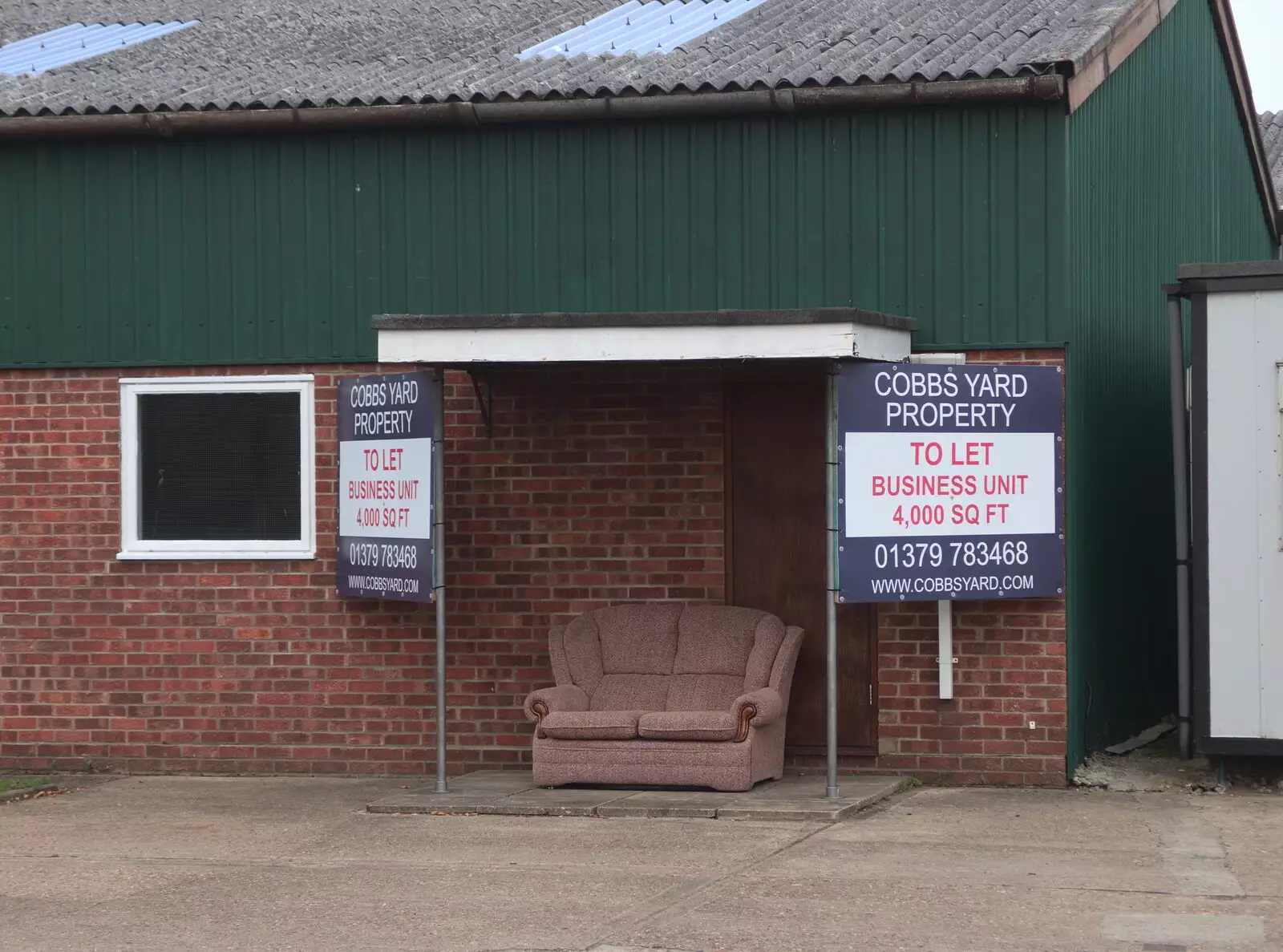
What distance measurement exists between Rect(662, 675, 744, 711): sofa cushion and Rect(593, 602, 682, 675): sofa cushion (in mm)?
160

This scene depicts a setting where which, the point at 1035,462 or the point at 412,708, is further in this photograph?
the point at 412,708

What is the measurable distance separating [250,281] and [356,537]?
186 centimetres

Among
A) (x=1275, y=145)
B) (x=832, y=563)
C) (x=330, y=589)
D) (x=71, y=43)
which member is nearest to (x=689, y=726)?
(x=832, y=563)

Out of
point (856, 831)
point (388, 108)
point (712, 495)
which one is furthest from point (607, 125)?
point (856, 831)

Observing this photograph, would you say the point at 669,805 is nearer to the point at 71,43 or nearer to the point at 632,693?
the point at 632,693

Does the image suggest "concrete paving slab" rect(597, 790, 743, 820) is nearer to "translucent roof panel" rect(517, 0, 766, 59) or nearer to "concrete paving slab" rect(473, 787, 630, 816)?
"concrete paving slab" rect(473, 787, 630, 816)

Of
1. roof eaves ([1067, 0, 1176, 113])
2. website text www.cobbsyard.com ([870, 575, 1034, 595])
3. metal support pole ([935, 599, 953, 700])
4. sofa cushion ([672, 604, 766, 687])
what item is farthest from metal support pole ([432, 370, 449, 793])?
roof eaves ([1067, 0, 1176, 113])

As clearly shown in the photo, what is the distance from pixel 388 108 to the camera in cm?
1198

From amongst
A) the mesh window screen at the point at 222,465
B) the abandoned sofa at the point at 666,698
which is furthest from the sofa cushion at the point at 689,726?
the mesh window screen at the point at 222,465

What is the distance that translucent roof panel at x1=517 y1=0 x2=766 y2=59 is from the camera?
13.0 metres

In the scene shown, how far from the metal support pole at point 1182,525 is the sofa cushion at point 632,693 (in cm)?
298

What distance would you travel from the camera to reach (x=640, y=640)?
460 inches

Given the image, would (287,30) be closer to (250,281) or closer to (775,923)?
(250,281)

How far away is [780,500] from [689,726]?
176 cm
